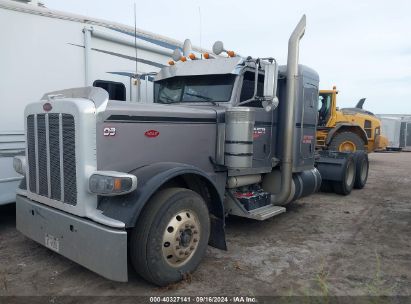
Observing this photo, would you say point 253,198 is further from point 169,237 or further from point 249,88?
point 169,237

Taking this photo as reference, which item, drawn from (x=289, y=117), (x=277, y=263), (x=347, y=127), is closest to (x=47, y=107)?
(x=277, y=263)

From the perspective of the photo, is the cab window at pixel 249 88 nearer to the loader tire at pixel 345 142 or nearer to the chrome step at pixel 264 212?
the chrome step at pixel 264 212

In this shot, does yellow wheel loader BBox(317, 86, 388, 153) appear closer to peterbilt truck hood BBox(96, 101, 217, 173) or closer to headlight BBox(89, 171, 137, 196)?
peterbilt truck hood BBox(96, 101, 217, 173)

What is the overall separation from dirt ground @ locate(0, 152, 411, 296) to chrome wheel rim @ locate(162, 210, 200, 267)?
0.85 ft

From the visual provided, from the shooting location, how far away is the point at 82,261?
345 centimetres

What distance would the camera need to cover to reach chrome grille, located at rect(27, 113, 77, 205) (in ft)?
11.6

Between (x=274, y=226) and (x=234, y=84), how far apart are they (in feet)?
7.47

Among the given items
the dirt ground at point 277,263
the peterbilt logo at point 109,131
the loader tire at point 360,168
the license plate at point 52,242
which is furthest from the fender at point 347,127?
the license plate at point 52,242

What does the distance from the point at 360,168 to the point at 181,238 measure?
652 centimetres

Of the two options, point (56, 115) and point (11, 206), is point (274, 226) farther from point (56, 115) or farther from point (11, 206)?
point (11, 206)

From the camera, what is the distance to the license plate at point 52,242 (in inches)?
145

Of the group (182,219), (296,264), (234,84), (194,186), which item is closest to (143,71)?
(234,84)

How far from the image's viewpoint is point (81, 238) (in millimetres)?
3420

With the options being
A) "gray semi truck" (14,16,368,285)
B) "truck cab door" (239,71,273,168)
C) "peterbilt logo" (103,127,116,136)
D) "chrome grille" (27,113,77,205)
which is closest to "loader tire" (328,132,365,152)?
"gray semi truck" (14,16,368,285)
